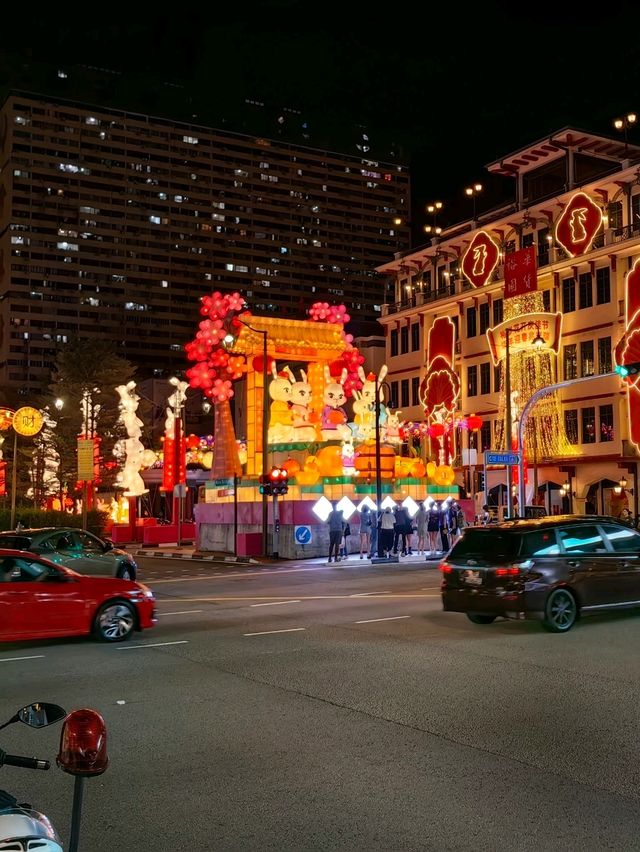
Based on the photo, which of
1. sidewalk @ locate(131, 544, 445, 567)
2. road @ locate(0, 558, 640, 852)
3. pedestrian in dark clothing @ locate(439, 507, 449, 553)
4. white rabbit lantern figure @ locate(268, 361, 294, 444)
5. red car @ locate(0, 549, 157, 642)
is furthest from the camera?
white rabbit lantern figure @ locate(268, 361, 294, 444)

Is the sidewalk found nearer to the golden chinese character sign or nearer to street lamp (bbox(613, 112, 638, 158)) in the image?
the golden chinese character sign

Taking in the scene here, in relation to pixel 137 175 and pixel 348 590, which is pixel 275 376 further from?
pixel 137 175

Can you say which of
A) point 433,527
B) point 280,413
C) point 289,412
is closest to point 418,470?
point 289,412

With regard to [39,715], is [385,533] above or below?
below

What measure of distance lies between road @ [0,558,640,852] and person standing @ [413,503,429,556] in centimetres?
1836

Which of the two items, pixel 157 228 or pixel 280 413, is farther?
pixel 157 228

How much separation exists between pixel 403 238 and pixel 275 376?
12236 cm

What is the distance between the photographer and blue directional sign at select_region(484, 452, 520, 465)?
93.5 ft

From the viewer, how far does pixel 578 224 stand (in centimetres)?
4788

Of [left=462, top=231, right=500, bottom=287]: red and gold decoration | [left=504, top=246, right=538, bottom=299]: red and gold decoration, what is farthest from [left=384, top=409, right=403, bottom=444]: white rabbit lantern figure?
[left=462, top=231, right=500, bottom=287]: red and gold decoration

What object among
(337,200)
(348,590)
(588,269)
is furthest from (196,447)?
(337,200)

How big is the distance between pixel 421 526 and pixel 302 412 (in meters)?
7.07

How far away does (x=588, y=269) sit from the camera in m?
47.9

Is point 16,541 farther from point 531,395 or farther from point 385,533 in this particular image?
point 531,395
